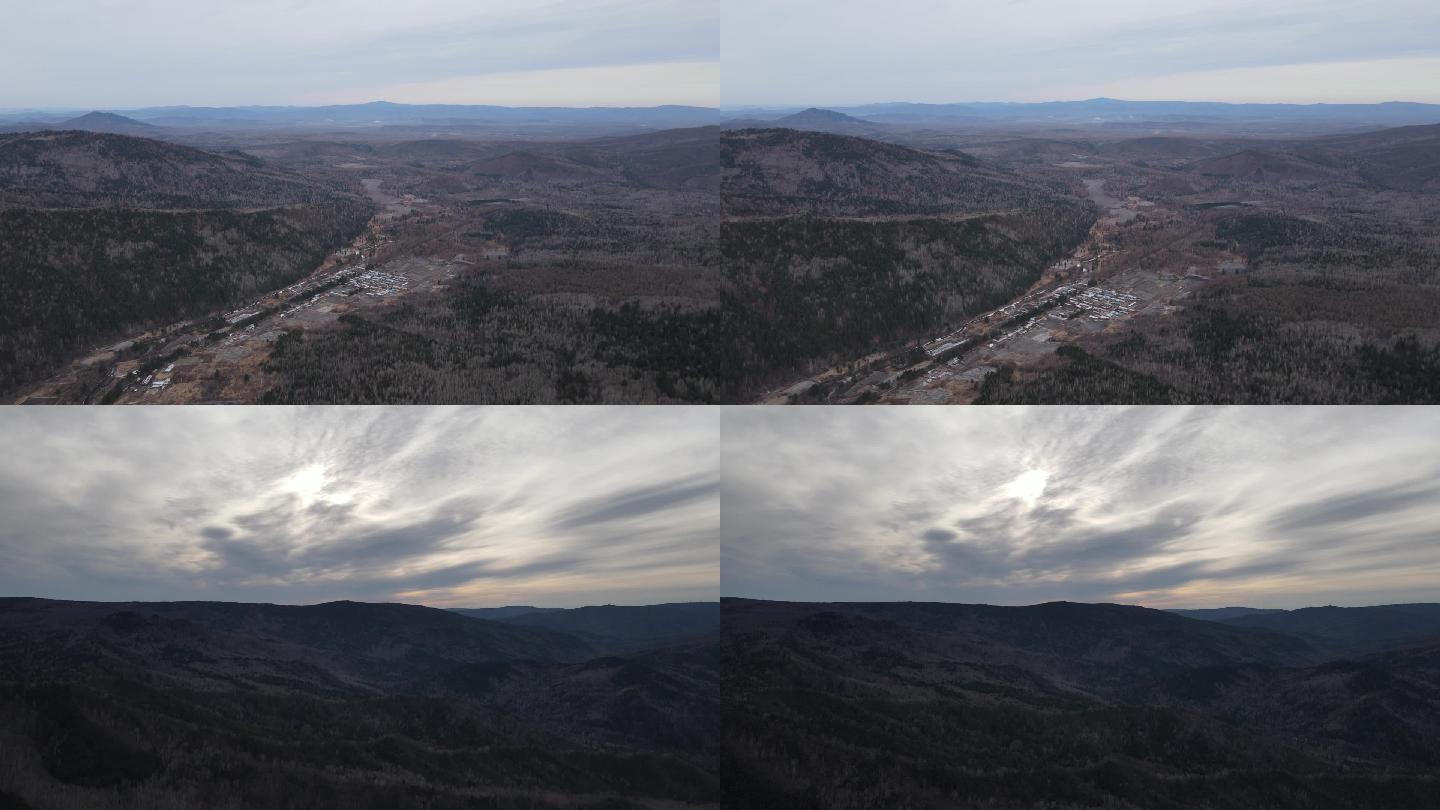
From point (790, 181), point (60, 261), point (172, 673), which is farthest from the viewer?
point (790, 181)

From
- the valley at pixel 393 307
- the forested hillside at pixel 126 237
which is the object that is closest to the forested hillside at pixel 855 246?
the valley at pixel 393 307

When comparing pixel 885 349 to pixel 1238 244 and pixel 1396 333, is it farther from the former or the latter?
pixel 1238 244

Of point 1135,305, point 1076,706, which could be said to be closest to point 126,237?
point 1076,706

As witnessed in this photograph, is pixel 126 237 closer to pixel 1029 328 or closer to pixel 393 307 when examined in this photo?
pixel 393 307

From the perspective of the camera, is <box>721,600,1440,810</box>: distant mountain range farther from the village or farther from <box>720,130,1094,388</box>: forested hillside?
<box>720,130,1094,388</box>: forested hillside

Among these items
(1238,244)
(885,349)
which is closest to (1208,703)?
(885,349)

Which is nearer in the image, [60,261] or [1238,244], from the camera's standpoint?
[60,261]

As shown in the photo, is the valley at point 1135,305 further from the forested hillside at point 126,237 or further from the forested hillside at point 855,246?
the forested hillside at point 126,237

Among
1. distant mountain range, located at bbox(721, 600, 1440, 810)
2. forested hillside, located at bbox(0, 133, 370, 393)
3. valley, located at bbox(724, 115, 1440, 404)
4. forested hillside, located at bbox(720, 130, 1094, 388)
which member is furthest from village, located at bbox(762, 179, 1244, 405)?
forested hillside, located at bbox(0, 133, 370, 393)
